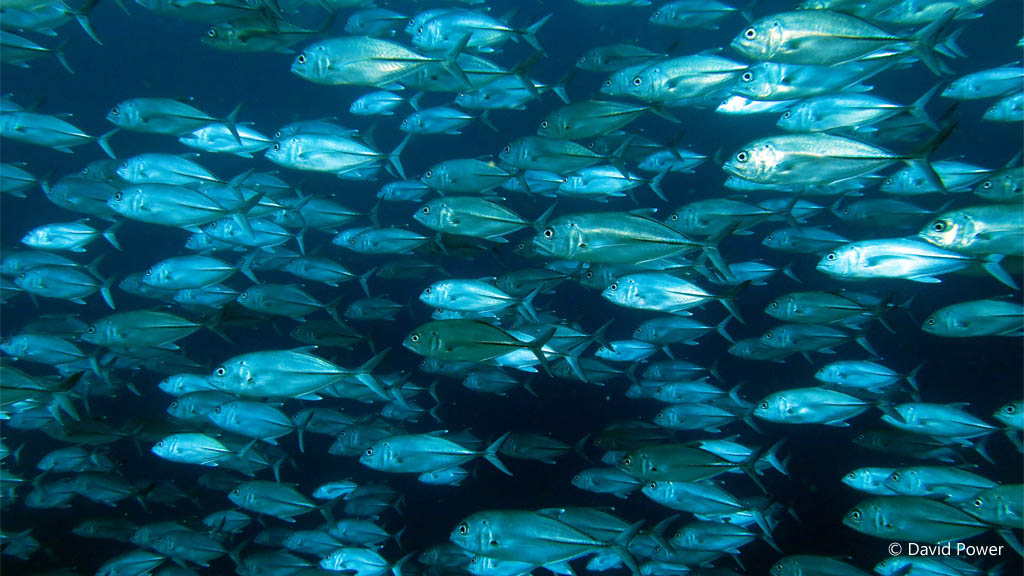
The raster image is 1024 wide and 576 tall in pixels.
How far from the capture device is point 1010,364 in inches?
382

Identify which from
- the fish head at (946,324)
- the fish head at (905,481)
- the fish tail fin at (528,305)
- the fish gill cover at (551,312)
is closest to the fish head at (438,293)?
the fish gill cover at (551,312)

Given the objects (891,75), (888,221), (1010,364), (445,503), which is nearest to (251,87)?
(445,503)

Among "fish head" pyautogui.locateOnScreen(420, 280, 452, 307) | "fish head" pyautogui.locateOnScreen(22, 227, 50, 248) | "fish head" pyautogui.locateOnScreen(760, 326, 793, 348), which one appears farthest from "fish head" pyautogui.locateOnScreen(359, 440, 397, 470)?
"fish head" pyautogui.locateOnScreen(22, 227, 50, 248)

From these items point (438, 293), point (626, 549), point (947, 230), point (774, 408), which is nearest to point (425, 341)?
point (438, 293)

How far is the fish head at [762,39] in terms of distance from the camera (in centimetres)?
346

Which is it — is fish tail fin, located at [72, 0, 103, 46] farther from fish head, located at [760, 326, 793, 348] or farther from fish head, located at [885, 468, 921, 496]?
fish head, located at [885, 468, 921, 496]

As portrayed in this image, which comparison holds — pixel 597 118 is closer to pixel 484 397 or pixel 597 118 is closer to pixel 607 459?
pixel 607 459

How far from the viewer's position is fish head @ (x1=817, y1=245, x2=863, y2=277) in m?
4.22

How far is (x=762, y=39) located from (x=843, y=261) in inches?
78.1

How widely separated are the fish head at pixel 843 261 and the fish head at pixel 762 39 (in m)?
1.79

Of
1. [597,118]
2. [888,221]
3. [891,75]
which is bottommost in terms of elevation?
[888,221]

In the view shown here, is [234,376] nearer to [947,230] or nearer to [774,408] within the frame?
[774,408]

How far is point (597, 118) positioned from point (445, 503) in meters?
9.34

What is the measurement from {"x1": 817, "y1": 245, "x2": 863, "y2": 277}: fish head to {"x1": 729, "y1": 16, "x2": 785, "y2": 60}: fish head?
5.88ft
